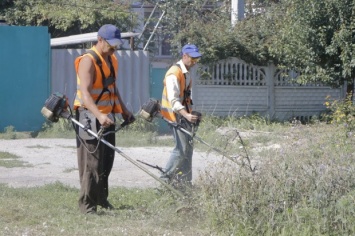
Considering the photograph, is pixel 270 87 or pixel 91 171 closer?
pixel 91 171

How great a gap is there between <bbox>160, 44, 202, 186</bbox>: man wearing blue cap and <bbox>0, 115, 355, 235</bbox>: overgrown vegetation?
45cm

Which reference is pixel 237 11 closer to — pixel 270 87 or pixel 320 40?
pixel 270 87

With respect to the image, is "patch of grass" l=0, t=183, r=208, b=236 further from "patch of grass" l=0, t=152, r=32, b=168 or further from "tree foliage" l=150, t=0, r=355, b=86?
"tree foliage" l=150, t=0, r=355, b=86

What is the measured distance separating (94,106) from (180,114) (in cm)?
126

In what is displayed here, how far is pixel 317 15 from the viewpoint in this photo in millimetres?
17562

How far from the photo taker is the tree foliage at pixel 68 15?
70.6 feet

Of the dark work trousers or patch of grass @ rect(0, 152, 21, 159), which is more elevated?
the dark work trousers

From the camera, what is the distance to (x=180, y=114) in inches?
350

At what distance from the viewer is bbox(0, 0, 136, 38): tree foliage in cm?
2153

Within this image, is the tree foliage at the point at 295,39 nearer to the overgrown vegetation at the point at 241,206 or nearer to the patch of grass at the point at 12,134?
the patch of grass at the point at 12,134

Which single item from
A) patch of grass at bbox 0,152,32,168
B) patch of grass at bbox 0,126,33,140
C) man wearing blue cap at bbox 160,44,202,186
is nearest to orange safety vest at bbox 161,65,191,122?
man wearing blue cap at bbox 160,44,202,186

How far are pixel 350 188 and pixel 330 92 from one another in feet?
46.8

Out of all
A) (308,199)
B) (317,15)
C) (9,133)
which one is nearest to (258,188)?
(308,199)

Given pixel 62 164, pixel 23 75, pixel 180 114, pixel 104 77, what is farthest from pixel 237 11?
pixel 104 77
